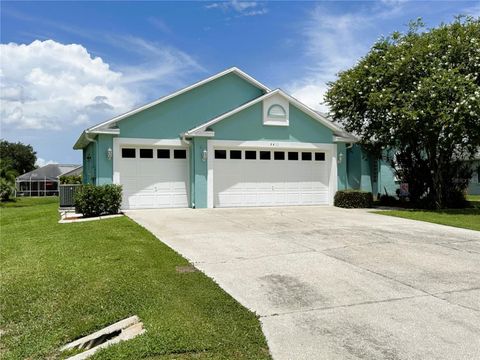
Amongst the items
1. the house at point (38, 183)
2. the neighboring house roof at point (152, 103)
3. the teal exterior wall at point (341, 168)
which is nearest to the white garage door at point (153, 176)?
the neighboring house roof at point (152, 103)

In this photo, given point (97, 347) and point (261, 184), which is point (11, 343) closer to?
point (97, 347)

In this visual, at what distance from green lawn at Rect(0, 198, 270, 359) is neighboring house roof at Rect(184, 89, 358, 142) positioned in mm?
8264

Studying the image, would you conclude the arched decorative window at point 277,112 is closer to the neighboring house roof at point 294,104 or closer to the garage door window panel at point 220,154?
the neighboring house roof at point 294,104

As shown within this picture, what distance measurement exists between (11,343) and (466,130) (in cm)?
1487

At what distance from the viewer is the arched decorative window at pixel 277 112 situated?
1731 centimetres

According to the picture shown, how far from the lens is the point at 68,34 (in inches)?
674

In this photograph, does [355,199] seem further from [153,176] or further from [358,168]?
[153,176]

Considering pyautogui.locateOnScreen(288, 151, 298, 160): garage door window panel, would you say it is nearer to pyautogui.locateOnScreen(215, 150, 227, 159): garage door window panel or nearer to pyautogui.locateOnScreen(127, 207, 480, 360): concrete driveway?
pyautogui.locateOnScreen(215, 150, 227, 159): garage door window panel

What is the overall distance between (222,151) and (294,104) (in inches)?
142

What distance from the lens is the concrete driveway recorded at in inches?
155

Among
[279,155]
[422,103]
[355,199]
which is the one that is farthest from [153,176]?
[422,103]

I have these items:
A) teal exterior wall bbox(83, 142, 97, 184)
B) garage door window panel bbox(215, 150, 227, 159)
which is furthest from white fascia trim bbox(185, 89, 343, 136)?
teal exterior wall bbox(83, 142, 97, 184)

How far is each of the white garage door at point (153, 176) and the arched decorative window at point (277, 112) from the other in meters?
3.82

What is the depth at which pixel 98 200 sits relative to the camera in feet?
46.1
